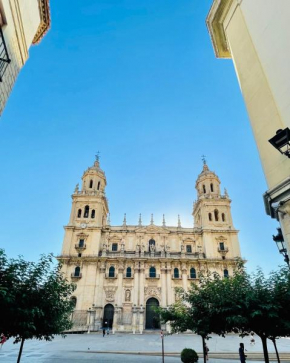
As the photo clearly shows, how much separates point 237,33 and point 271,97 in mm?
3097

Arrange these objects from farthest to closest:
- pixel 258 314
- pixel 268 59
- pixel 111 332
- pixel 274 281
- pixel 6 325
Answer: pixel 111 332 → pixel 274 281 → pixel 258 314 → pixel 6 325 → pixel 268 59

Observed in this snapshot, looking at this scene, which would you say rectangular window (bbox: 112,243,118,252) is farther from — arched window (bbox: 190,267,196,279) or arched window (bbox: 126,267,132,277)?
arched window (bbox: 190,267,196,279)

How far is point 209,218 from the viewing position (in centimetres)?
3988

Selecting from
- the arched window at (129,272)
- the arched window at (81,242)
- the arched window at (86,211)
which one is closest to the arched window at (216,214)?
the arched window at (129,272)

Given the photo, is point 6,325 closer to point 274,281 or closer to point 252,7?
point 274,281

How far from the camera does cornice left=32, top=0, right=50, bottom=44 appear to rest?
8.35m

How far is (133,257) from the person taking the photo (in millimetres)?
35594

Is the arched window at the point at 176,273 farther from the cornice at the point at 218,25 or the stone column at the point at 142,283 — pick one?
the cornice at the point at 218,25

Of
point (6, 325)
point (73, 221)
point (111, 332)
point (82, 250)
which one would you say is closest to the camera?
point (6, 325)

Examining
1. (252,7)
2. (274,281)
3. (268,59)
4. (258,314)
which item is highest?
(252,7)

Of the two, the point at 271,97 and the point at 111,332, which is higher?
the point at 271,97

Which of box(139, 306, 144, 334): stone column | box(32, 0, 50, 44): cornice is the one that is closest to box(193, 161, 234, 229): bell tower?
box(139, 306, 144, 334): stone column

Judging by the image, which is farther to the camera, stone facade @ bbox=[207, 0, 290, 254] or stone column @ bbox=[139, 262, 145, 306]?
stone column @ bbox=[139, 262, 145, 306]

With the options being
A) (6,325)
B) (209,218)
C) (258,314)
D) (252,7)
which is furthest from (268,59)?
(209,218)
